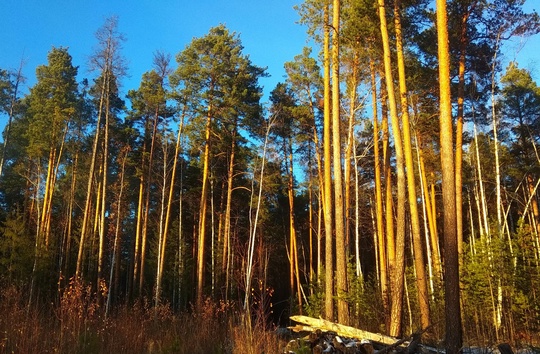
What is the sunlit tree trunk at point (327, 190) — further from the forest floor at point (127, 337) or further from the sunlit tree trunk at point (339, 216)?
the forest floor at point (127, 337)

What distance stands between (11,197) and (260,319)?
27817 millimetres

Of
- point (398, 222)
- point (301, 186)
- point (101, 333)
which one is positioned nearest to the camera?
point (101, 333)

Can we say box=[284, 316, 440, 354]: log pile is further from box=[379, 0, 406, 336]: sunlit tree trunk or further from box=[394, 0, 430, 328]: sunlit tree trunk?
box=[394, 0, 430, 328]: sunlit tree trunk

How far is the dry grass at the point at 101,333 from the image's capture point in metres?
6.63

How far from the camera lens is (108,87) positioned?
17875mm

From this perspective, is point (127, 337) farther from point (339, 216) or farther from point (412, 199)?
point (412, 199)

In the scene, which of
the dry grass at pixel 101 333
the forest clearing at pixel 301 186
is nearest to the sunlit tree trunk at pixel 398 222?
the forest clearing at pixel 301 186

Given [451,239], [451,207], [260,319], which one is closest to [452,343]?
[451,239]

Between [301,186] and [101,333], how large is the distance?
19.1 meters

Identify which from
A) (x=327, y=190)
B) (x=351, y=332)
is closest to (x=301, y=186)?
(x=327, y=190)

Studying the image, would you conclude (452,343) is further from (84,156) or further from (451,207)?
(84,156)

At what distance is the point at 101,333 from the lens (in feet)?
26.8

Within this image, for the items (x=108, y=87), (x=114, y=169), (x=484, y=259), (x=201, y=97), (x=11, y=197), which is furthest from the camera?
(x=11, y=197)

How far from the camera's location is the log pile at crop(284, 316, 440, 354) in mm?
7285
